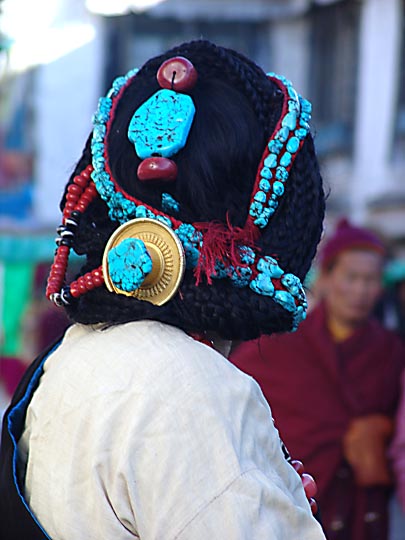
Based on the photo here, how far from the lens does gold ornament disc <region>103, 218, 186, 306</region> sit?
1.26 metres

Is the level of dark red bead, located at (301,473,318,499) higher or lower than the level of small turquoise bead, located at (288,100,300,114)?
lower

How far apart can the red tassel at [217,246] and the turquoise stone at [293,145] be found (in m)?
0.15

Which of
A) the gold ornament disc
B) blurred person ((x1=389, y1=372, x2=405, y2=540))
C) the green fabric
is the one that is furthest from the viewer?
the green fabric

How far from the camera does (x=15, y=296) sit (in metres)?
7.90

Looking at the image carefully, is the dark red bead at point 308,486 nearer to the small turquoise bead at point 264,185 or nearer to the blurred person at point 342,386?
the small turquoise bead at point 264,185

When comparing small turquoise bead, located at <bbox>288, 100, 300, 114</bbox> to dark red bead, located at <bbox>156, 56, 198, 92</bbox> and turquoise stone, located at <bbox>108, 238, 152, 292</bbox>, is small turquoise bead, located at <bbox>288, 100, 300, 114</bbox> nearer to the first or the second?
dark red bead, located at <bbox>156, 56, 198, 92</bbox>

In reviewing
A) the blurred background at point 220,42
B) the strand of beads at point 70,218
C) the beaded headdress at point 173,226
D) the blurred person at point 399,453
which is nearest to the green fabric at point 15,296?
the blurred background at point 220,42

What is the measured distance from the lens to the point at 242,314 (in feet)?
4.26

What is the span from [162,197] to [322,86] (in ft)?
26.3

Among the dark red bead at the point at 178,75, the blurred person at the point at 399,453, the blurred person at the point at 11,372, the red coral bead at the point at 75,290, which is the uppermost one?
the dark red bead at the point at 178,75

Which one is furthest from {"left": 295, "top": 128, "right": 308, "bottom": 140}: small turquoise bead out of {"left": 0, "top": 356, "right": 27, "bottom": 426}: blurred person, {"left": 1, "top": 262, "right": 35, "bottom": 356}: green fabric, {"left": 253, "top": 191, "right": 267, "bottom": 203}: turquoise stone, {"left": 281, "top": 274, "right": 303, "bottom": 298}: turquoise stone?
{"left": 1, "top": 262, "right": 35, "bottom": 356}: green fabric

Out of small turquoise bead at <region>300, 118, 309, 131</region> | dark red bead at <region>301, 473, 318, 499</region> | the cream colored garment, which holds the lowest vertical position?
dark red bead at <region>301, 473, 318, 499</region>

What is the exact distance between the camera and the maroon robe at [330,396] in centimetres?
349

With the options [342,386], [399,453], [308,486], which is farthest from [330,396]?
[308,486]
